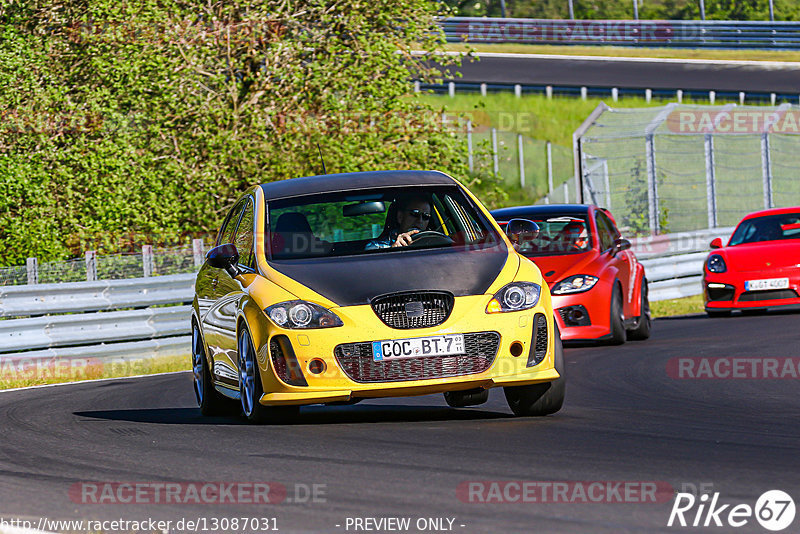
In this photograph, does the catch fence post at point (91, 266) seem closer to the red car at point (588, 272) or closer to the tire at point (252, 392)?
the red car at point (588, 272)

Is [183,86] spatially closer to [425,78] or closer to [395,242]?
[425,78]

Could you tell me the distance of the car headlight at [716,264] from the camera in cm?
1862

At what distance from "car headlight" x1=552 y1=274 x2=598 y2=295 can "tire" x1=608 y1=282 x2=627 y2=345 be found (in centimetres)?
28

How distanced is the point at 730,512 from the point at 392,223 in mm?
4613

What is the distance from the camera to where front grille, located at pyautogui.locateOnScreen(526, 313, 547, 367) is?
8.45 m

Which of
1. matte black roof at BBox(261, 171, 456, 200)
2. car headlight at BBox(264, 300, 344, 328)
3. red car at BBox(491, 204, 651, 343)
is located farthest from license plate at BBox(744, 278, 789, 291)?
car headlight at BBox(264, 300, 344, 328)

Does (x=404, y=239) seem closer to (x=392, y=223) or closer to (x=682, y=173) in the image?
(x=392, y=223)

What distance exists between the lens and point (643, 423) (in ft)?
27.7

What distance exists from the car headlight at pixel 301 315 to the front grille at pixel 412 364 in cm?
17

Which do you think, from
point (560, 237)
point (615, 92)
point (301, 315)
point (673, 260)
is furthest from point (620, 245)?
point (615, 92)

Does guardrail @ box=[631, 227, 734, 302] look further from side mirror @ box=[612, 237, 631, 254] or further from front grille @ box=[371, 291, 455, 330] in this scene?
front grille @ box=[371, 291, 455, 330]

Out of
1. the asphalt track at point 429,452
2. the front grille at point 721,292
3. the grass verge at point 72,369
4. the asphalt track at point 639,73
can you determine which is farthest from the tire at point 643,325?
the asphalt track at point 639,73

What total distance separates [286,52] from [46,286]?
861cm

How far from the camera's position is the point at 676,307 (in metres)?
22.3
